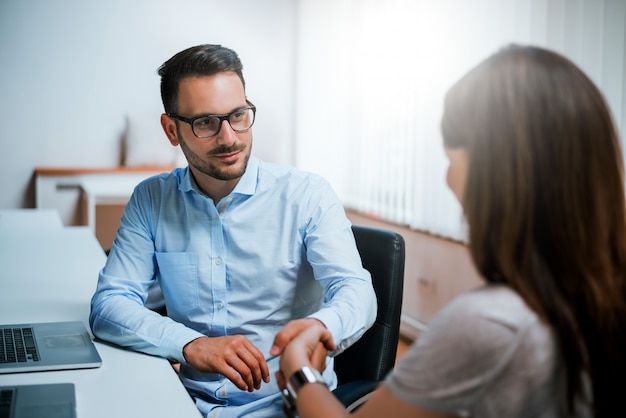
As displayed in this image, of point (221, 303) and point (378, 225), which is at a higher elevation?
point (221, 303)

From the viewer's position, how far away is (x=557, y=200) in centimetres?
73

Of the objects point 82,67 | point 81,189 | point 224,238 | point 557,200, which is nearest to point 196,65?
Answer: point 224,238

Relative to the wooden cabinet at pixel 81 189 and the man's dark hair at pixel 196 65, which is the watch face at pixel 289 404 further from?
the wooden cabinet at pixel 81 189

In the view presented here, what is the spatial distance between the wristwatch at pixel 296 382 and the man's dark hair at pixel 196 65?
858mm

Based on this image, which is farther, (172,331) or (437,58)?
(437,58)

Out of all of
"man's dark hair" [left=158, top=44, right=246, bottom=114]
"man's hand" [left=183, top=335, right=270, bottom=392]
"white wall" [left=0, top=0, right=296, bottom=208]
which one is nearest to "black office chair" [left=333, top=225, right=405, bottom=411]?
"man's hand" [left=183, top=335, right=270, bottom=392]

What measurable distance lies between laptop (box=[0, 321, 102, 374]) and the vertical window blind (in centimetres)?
117

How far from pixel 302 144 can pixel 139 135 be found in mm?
1353

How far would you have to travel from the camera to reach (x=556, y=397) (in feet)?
2.37

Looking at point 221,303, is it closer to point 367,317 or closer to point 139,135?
point 367,317

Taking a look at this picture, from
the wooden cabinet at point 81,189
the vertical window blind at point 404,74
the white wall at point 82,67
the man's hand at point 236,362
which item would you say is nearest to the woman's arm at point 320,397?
the man's hand at point 236,362

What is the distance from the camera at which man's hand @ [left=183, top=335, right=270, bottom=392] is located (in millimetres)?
1261

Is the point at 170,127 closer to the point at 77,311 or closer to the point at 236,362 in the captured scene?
the point at 77,311

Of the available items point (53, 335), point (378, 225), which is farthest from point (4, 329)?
point (378, 225)
